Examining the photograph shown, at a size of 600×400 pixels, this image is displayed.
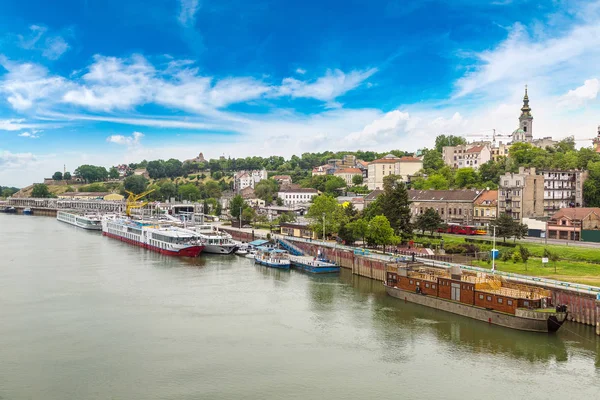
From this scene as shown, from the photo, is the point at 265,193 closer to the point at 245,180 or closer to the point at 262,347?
the point at 245,180

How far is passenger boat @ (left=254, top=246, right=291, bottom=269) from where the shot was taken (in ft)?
144

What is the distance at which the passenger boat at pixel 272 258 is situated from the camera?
43.9 meters

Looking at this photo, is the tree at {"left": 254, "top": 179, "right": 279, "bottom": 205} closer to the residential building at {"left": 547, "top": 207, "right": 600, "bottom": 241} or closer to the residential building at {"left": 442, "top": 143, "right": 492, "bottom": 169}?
the residential building at {"left": 442, "top": 143, "right": 492, "bottom": 169}

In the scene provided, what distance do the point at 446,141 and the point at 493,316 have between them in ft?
291

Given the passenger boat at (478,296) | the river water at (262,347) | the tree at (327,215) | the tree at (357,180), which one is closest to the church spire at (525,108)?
the tree at (357,180)

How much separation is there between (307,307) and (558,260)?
60.4 ft

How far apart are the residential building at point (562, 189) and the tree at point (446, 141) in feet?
164

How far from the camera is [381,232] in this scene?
4325cm

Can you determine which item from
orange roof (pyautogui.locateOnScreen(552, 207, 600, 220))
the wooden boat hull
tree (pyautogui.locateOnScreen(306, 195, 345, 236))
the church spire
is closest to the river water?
the wooden boat hull

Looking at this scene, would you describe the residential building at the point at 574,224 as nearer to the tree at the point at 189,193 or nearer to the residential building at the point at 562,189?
the residential building at the point at 562,189

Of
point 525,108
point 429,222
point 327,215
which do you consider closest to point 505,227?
point 429,222

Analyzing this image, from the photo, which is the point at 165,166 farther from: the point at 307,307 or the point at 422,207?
the point at 307,307

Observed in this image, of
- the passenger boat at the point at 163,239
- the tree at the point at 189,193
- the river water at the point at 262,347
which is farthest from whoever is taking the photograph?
the tree at the point at 189,193

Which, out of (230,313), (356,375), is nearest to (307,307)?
(230,313)
